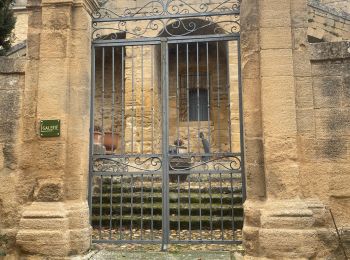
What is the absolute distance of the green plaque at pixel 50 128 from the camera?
514 centimetres

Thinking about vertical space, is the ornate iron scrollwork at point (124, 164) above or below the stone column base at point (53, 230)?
above

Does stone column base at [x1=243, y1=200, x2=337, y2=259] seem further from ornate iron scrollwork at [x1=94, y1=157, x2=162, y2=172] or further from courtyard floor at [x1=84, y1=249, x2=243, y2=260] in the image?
ornate iron scrollwork at [x1=94, y1=157, x2=162, y2=172]

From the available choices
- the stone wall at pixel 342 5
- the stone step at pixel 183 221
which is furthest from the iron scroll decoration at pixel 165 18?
the stone wall at pixel 342 5

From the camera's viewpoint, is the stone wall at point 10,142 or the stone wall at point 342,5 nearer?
the stone wall at point 10,142

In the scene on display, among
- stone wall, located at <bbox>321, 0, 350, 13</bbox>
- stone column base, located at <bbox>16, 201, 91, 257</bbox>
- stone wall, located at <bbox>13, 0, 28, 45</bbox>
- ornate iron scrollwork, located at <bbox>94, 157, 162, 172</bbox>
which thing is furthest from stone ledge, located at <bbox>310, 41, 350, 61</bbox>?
stone wall, located at <bbox>13, 0, 28, 45</bbox>

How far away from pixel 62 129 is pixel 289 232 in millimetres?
2994

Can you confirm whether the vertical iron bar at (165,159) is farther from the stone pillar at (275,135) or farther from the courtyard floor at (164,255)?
the stone pillar at (275,135)

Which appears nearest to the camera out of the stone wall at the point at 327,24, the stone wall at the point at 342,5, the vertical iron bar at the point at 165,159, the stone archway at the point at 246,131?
the stone archway at the point at 246,131

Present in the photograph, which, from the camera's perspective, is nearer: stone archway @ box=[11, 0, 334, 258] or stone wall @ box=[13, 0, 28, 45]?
stone archway @ box=[11, 0, 334, 258]

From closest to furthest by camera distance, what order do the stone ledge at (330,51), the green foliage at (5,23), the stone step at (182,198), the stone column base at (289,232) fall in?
1. the stone column base at (289,232)
2. the stone ledge at (330,51)
3. the stone step at (182,198)
4. the green foliage at (5,23)

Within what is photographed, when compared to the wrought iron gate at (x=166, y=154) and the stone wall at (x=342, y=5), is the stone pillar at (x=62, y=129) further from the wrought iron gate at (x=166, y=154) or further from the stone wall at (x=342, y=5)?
the stone wall at (x=342, y=5)

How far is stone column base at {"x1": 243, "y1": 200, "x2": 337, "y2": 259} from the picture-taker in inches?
177

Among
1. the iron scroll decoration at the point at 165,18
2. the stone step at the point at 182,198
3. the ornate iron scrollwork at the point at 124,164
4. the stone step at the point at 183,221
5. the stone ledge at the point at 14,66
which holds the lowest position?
the stone step at the point at 183,221

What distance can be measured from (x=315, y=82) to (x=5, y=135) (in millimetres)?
4008
